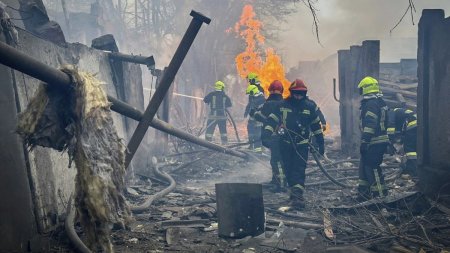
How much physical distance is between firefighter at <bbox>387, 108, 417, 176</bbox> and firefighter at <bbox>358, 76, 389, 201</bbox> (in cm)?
121

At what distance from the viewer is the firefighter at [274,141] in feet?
25.7

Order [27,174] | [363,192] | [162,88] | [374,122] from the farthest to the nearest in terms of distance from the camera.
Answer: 1. [363,192]
2. [374,122]
3. [27,174]
4. [162,88]

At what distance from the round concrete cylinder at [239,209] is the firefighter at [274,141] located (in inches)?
98.5

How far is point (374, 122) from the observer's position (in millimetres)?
6793

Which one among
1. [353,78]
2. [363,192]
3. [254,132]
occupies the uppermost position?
[353,78]

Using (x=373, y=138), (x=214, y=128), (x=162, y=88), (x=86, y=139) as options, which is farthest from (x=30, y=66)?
(x=214, y=128)

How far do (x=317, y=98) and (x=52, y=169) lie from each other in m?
18.3

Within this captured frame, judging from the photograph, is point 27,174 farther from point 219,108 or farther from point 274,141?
point 219,108

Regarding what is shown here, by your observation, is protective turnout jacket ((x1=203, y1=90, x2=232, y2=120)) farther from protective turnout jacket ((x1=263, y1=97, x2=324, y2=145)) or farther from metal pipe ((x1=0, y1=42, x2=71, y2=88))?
metal pipe ((x1=0, y1=42, x2=71, y2=88))

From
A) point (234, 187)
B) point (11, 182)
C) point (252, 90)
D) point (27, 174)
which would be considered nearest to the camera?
point (11, 182)

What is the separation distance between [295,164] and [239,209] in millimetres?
2314

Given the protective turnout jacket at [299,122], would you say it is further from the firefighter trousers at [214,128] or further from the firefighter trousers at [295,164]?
the firefighter trousers at [214,128]

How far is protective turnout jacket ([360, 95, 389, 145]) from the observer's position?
22.3ft

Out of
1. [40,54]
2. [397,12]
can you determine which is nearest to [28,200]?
[40,54]
